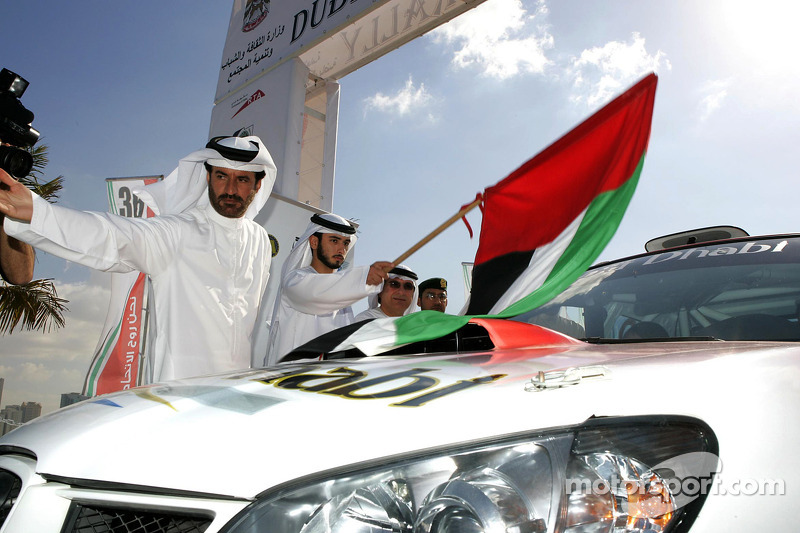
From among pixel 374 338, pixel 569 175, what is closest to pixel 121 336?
pixel 374 338

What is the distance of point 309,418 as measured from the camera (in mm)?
1018

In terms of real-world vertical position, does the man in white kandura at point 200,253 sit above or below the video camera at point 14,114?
below

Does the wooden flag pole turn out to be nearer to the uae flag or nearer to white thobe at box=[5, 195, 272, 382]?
the uae flag

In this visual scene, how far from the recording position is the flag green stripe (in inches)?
81.3

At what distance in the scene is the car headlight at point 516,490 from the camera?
2.94 feet

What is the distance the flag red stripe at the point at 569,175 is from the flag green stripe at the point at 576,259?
0.21ft

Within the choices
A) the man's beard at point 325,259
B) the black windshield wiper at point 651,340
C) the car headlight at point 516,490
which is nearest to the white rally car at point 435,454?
the car headlight at point 516,490

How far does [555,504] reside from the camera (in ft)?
3.06

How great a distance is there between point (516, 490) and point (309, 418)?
38cm

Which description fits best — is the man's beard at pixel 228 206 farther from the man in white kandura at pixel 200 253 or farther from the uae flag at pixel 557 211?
the uae flag at pixel 557 211

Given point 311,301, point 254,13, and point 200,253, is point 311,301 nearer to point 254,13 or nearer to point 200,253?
point 200,253

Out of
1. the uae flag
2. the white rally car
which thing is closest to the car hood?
the white rally car

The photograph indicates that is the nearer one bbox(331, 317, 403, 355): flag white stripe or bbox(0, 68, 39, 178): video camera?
A: bbox(331, 317, 403, 355): flag white stripe

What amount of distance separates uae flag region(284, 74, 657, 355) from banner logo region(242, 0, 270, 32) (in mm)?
8762
